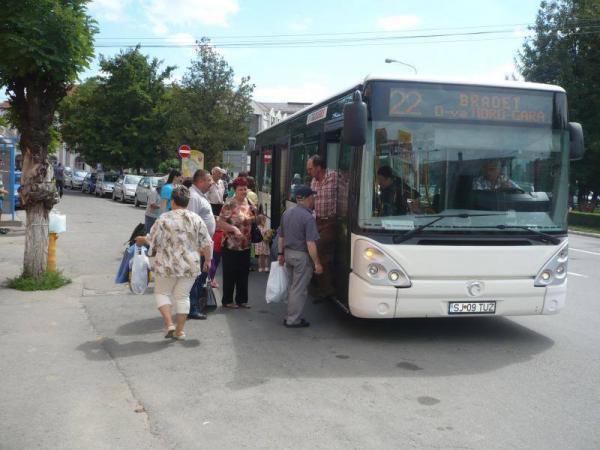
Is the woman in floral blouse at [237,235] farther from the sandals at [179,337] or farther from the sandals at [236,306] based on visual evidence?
the sandals at [179,337]

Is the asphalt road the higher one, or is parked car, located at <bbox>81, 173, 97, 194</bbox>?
parked car, located at <bbox>81, 173, 97, 194</bbox>

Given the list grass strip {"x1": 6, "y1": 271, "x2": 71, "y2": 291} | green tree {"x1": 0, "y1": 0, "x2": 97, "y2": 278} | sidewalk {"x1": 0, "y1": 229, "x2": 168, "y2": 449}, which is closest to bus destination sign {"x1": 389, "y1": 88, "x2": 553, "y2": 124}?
sidewalk {"x1": 0, "y1": 229, "x2": 168, "y2": 449}

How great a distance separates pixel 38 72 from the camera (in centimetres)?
908

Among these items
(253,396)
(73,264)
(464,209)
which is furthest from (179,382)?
(73,264)

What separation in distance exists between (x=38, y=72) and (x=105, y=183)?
Answer: 32.7 metres

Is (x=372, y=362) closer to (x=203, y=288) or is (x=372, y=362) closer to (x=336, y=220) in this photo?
(x=336, y=220)

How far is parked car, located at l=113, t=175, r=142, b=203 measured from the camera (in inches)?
1362

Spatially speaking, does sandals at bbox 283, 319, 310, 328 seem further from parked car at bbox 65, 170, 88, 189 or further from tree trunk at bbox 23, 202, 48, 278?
parked car at bbox 65, 170, 88, 189

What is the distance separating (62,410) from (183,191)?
2.75m

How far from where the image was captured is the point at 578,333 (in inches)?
296

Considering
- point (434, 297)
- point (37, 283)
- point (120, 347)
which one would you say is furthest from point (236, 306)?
point (37, 283)

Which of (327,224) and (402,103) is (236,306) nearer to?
(327,224)

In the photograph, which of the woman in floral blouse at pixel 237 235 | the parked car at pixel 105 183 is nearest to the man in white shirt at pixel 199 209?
the woman in floral blouse at pixel 237 235

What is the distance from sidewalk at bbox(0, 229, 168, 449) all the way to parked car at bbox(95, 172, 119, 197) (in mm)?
32943
